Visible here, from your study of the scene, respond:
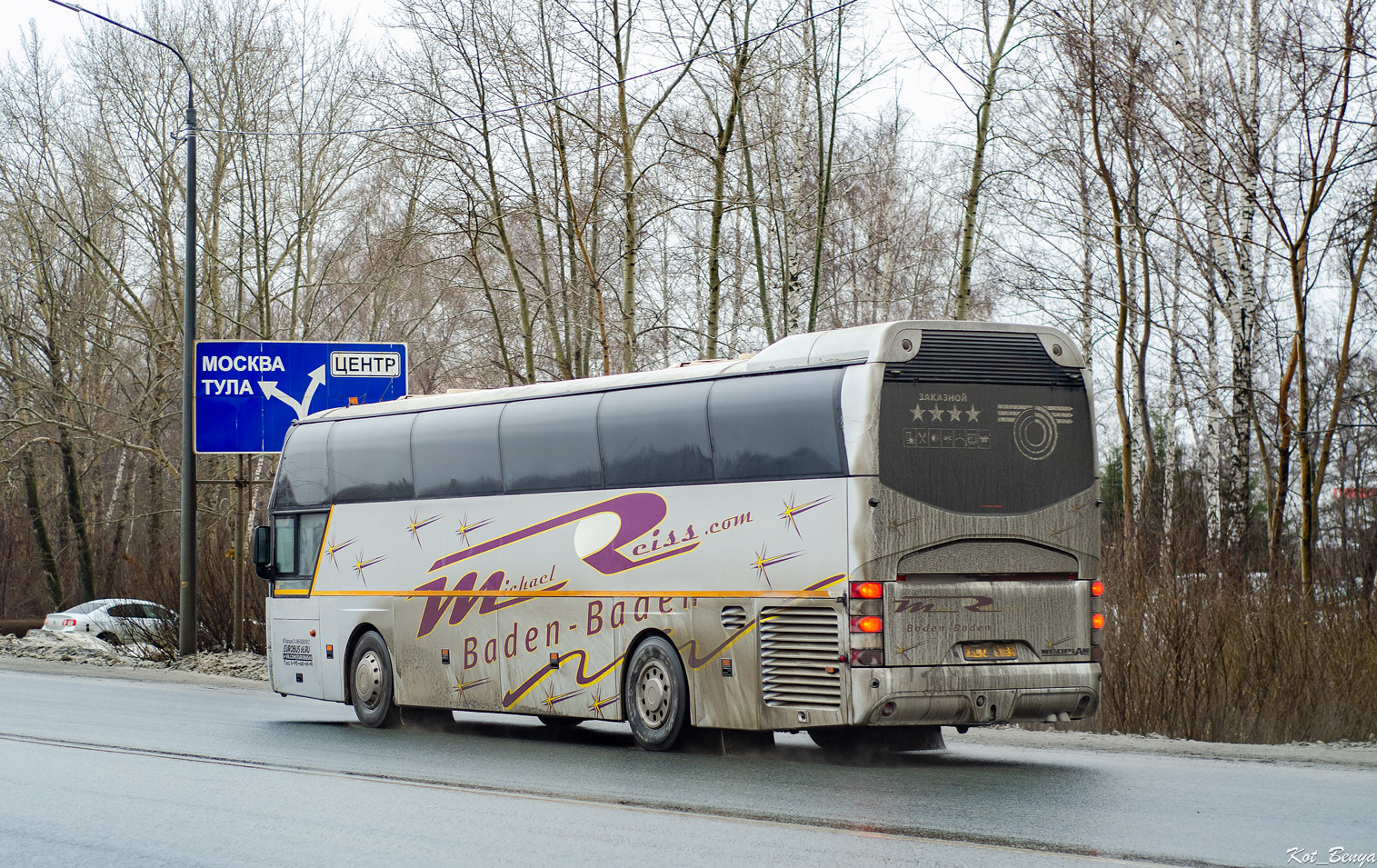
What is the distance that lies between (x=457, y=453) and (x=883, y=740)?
5.25 m

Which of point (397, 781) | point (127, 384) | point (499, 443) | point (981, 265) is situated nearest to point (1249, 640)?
point (499, 443)

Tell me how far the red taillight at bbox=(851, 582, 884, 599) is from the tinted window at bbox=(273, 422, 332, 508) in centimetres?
785

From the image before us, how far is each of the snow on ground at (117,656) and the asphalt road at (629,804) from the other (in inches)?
430

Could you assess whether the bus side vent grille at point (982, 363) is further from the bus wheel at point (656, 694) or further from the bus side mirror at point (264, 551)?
the bus side mirror at point (264, 551)

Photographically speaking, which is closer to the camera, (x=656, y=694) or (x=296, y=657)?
(x=656, y=694)

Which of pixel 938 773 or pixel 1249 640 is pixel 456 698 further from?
pixel 1249 640

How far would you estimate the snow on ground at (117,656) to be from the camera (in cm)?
2556

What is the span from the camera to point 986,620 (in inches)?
470

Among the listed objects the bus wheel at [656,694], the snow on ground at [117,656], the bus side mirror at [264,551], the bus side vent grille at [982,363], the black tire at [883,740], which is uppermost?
the bus side vent grille at [982,363]
